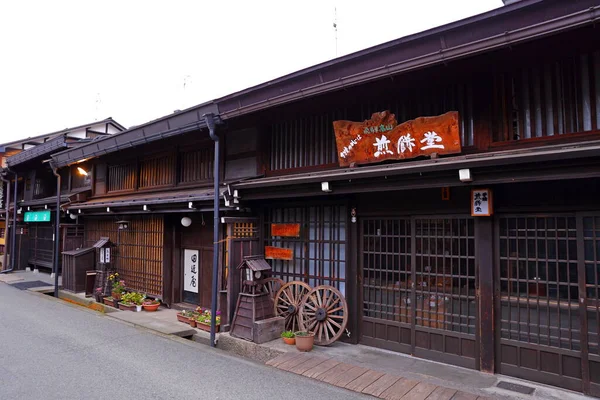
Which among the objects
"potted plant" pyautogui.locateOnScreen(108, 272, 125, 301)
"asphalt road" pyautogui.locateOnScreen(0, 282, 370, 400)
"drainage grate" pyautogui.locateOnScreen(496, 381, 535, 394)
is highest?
"potted plant" pyautogui.locateOnScreen(108, 272, 125, 301)

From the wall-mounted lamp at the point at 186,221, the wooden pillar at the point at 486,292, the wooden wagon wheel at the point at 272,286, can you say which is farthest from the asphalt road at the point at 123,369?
the wall-mounted lamp at the point at 186,221

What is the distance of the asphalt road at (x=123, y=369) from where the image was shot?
593 cm

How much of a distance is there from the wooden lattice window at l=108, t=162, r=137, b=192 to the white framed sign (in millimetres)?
4190

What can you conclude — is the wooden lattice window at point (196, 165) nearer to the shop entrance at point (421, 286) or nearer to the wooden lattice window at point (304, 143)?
the wooden lattice window at point (304, 143)

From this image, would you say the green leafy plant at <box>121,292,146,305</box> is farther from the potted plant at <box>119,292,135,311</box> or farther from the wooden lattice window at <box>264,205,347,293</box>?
the wooden lattice window at <box>264,205,347,293</box>

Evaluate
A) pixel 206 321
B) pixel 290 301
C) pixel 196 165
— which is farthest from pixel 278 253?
pixel 196 165

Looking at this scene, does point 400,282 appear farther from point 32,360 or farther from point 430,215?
point 32,360

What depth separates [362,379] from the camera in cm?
633

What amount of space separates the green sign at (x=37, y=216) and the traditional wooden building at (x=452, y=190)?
43.6 ft

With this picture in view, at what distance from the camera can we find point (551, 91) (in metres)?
6.22

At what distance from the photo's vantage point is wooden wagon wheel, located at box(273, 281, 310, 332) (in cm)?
878

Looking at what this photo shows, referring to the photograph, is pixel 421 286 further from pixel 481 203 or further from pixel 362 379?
pixel 362 379

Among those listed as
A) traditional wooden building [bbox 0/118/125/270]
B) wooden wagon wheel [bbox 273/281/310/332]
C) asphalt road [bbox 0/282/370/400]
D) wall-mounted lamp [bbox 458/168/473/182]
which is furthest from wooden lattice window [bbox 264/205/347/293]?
traditional wooden building [bbox 0/118/125/270]

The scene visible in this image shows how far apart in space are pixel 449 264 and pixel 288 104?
482 cm
